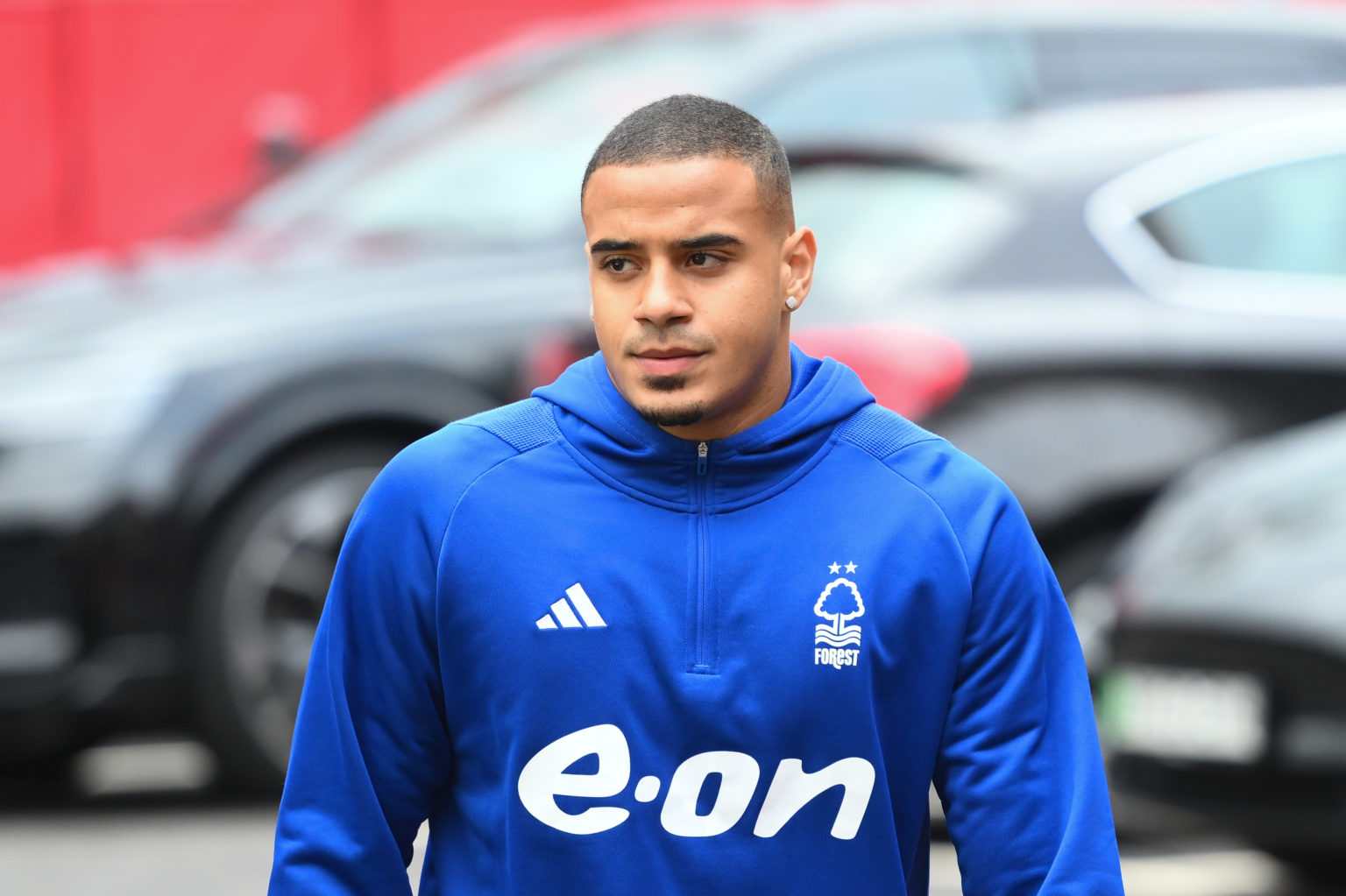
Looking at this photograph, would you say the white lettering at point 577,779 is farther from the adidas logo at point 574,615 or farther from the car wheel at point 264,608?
the car wheel at point 264,608

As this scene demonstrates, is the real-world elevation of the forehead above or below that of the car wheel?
above

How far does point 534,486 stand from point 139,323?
4082 millimetres

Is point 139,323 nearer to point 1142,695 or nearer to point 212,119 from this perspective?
point 1142,695

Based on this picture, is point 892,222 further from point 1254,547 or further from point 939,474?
point 939,474

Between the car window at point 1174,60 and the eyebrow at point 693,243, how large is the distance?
5302mm

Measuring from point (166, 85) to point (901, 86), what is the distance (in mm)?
6936

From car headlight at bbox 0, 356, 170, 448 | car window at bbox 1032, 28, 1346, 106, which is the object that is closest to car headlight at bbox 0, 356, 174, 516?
car headlight at bbox 0, 356, 170, 448

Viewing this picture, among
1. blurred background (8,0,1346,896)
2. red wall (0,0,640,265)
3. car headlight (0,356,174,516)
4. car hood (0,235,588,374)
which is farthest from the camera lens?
red wall (0,0,640,265)

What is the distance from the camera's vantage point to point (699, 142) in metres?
2.14

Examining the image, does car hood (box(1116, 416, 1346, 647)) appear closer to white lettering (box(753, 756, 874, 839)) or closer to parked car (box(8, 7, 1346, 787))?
parked car (box(8, 7, 1346, 787))

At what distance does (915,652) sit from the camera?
2145mm

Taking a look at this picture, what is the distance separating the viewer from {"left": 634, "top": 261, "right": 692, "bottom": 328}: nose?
83.3 inches

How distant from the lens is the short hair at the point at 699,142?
214cm

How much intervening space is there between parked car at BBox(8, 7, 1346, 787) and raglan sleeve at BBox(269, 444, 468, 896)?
3.11m
